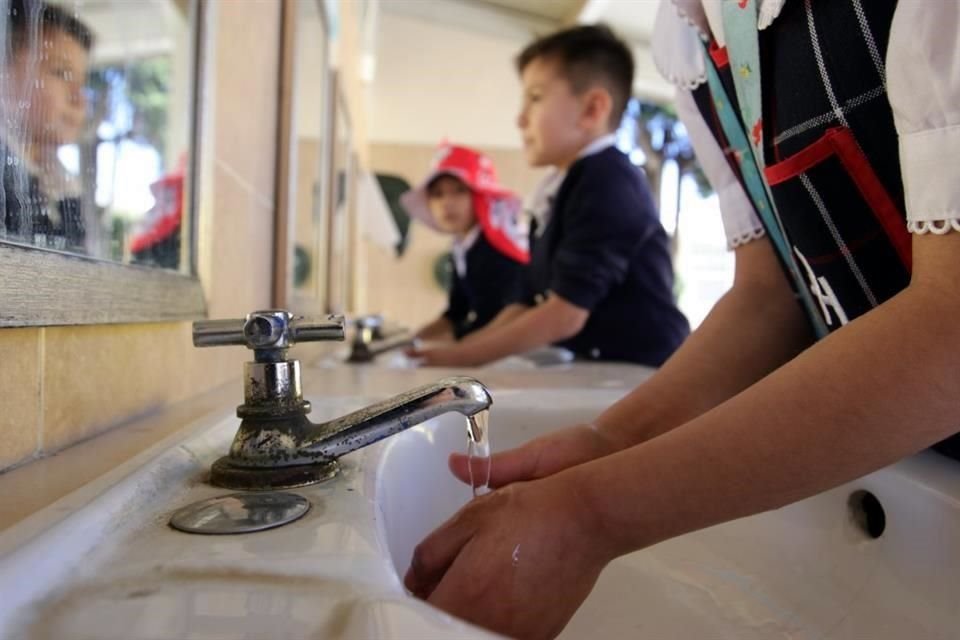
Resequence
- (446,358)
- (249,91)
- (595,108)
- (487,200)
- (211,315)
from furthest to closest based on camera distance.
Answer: (487,200) → (595,108) → (446,358) → (249,91) → (211,315)

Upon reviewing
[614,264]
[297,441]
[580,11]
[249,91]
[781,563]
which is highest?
[580,11]

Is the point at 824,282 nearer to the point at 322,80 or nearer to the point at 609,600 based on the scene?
the point at 609,600

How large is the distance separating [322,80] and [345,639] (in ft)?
4.22

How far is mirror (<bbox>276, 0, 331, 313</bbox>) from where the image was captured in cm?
84

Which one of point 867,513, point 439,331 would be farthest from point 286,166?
point 439,331

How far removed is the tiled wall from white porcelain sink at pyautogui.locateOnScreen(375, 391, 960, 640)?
15 cm

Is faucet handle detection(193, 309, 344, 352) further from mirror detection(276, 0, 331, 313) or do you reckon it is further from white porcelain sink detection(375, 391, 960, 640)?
mirror detection(276, 0, 331, 313)

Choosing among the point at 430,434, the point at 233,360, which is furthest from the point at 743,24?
the point at 233,360

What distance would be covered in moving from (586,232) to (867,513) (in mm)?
712

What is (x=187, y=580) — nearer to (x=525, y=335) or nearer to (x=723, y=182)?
(x=723, y=182)

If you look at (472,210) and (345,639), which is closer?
(345,639)

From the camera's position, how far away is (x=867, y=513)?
435 mm

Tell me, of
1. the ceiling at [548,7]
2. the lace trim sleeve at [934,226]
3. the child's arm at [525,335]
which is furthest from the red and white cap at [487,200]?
the lace trim sleeve at [934,226]

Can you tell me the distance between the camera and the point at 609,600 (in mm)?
459
